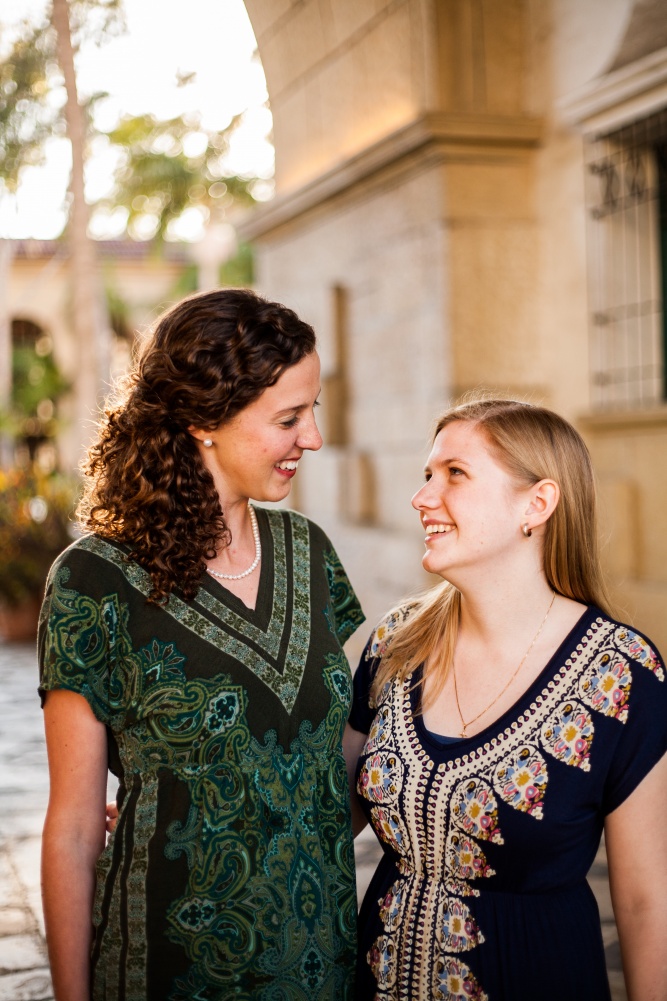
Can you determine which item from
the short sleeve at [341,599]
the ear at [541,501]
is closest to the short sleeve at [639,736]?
the ear at [541,501]

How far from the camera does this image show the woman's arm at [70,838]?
2002 millimetres

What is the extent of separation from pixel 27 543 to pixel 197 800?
9196 mm

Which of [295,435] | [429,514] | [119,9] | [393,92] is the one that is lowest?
[429,514]

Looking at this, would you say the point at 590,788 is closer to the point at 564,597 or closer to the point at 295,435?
the point at 564,597

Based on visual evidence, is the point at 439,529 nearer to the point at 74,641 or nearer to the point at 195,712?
the point at 195,712

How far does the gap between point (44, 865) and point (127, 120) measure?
20.2m

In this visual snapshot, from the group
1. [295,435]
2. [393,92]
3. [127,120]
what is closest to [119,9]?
[127,120]

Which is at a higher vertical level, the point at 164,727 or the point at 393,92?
the point at 393,92

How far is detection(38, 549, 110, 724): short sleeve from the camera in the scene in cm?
199

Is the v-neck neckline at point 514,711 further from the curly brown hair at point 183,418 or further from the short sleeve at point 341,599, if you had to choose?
the curly brown hair at point 183,418

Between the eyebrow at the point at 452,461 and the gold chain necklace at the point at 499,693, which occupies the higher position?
the eyebrow at the point at 452,461

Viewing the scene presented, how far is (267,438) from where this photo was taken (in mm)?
2217

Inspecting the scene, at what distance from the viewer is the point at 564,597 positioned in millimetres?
2359

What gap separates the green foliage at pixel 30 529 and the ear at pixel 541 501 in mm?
8076
